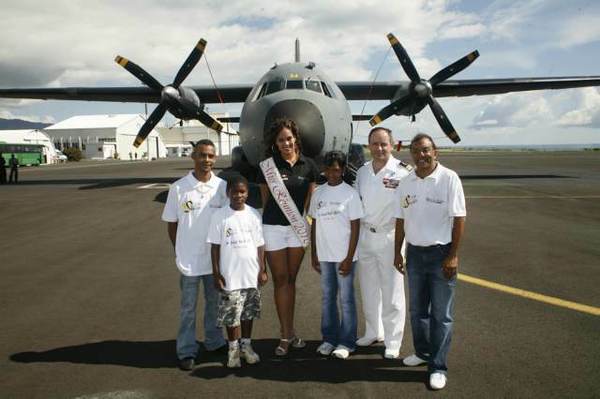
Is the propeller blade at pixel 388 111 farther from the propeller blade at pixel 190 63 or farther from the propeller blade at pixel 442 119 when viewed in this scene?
the propeller blade at pixel 190 63

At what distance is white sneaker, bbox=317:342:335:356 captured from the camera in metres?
4.41

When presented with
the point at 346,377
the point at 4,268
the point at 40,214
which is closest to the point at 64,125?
the point at 40,214

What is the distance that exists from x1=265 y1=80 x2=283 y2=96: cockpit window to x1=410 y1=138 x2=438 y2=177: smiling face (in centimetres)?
789

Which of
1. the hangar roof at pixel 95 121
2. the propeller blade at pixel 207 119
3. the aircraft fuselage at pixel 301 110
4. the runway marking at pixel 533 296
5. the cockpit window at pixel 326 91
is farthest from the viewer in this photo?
the hangar roof at pixel 95 121

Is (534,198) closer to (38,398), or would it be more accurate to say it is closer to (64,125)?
(38,398)

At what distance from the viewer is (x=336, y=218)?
4.47 meters

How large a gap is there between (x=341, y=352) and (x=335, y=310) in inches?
17.2

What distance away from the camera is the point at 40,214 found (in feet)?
45.8

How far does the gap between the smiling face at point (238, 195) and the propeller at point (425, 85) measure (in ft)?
54.2

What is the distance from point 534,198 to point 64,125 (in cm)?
10863

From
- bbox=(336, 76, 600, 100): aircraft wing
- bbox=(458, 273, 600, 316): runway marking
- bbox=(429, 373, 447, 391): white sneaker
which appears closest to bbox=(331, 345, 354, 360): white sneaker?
bbox=(429, 373, 447, 391): white sneaker

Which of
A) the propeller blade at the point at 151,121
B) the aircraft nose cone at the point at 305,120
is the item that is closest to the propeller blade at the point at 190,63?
the propeller blade at the point at 151,121

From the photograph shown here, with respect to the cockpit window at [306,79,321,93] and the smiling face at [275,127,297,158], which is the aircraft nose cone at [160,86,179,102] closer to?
the cockpit window at [306,79,321,93]

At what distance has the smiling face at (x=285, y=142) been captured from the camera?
463cm
